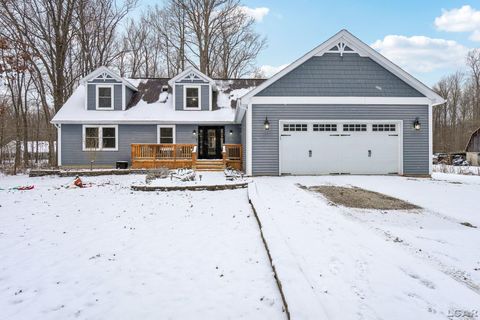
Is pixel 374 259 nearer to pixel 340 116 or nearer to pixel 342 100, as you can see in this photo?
pixel 340 116

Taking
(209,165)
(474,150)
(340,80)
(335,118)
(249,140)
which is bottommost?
(209,165)

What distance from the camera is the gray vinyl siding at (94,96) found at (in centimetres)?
1689

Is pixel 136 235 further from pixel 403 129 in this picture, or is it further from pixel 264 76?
pixel 264 76

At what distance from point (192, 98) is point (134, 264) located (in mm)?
14279

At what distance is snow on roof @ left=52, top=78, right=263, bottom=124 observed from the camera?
16.2 meters

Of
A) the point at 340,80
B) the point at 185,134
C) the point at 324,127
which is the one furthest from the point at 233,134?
the point at 340,80

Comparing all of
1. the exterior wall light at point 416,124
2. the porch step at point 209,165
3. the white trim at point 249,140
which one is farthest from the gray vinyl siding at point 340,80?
the porch step at point 209,165

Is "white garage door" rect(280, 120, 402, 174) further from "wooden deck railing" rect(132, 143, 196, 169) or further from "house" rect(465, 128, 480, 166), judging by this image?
"house" rect(465, 128, 480, 166)

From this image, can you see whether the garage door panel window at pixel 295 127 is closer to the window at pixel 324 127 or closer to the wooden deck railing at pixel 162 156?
the window at pixel 324 127

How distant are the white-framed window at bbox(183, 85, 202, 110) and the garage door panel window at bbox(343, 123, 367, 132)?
8.01m

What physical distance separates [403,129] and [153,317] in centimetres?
1282

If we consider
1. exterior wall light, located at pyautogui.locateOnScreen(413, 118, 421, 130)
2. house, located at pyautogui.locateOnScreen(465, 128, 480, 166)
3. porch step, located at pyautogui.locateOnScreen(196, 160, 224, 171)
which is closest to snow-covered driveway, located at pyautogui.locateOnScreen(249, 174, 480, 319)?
exterior wall light, located at pyautogui.locateOnScreen(413, 118, 421, 130)

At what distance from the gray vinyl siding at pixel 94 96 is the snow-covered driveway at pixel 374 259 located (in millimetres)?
12904

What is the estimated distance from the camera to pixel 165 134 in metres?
16.7
